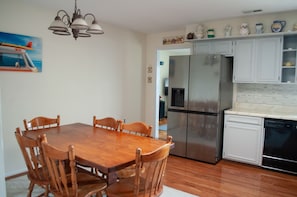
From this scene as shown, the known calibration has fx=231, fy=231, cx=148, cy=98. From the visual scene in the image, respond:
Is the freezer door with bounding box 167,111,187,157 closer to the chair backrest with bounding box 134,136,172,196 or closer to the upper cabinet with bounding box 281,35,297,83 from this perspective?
the upper cabinet with bounding box 281,35,297,83

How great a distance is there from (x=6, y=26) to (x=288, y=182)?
175 inches

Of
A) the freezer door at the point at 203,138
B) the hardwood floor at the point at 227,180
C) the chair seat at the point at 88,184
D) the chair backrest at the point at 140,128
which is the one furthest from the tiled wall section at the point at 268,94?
the chair seat at the point at 88,184

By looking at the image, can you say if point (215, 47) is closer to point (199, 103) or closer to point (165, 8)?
point (199, 103)

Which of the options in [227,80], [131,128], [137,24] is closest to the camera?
[131,128]

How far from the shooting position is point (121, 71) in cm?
496

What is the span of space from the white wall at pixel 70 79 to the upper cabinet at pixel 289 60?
2.94 m

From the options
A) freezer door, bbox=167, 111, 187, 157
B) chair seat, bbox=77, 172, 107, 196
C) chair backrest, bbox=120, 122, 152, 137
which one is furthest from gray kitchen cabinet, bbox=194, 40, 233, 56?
chair seat, bbox=77, 172, 107, 196

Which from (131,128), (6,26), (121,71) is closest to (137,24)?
(121,71)

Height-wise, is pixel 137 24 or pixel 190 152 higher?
pixel 137 24

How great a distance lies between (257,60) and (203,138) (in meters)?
1.58

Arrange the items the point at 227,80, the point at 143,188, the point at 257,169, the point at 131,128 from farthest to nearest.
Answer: the point at 227,80, the point at 257,169, the point at 131,128, the point at 143,188

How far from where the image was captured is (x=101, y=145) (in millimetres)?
2184

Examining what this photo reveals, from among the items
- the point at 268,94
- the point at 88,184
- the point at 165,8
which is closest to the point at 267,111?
the point at 268,94

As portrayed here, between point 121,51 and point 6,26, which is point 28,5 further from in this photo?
point 121,51
